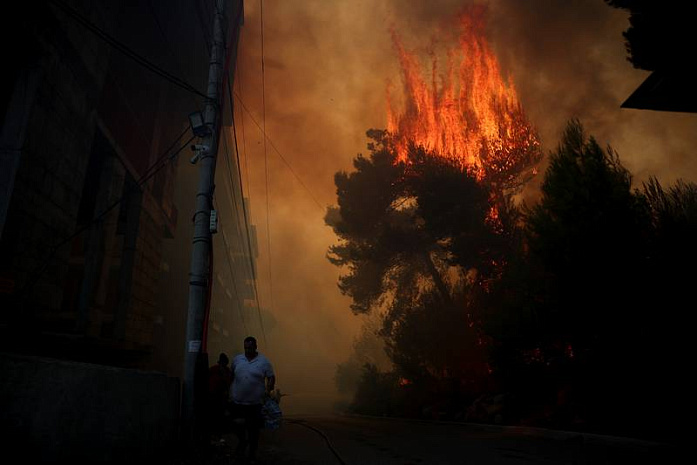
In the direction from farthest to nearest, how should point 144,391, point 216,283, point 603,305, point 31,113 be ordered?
point 216,283, point 603,305, point 31,113, point 144,391

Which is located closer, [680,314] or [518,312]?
[680,314]

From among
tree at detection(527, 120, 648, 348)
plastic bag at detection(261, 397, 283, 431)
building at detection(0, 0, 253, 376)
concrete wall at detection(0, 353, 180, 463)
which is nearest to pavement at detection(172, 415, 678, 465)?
plastic bag at detection(261, 397, 283, 431)

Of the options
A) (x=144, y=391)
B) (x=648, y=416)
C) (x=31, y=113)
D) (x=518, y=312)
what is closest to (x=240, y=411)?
(x=144, y=391)

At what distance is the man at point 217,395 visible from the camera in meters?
6.29

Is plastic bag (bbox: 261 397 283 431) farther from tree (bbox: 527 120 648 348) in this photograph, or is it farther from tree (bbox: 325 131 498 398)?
tree (bbox: 325 131 498 398)

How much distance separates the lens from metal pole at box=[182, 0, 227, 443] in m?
6.14

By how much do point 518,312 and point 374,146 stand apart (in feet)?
49.5

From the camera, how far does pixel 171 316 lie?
2262cm

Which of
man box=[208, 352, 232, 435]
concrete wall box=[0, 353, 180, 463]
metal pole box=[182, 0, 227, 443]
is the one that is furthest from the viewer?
man box=[208, 352, 232, 435]

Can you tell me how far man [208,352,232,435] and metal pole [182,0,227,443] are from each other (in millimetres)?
358

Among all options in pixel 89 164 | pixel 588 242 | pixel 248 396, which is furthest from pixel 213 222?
pixel 588 242

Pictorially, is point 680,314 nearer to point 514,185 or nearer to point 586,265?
point 586,265

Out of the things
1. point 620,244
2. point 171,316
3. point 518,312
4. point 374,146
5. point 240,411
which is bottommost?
point 240,411

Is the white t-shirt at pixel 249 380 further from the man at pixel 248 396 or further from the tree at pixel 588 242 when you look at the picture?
the tree at pixel 588 242
